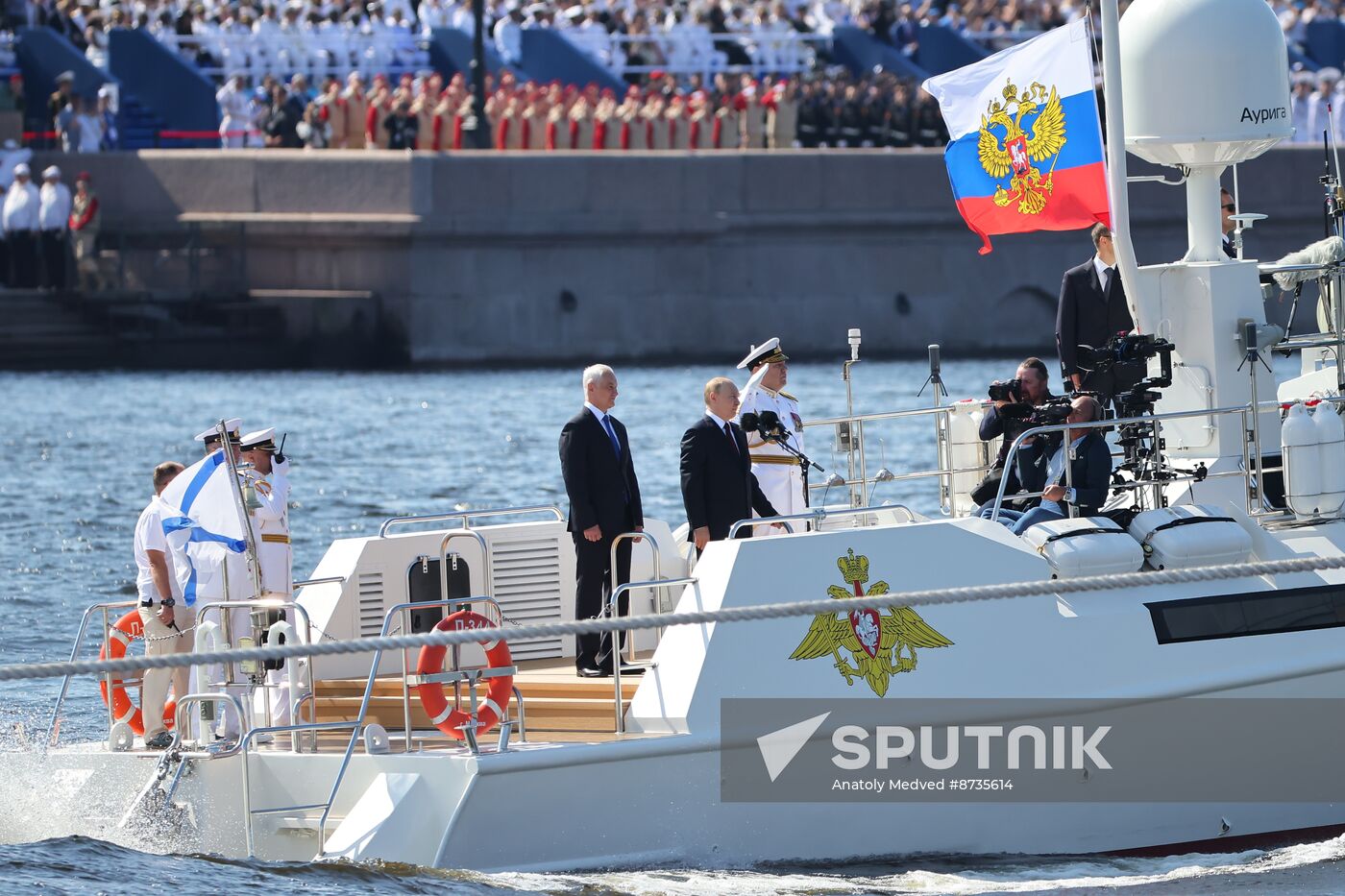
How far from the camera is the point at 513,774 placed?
952cm

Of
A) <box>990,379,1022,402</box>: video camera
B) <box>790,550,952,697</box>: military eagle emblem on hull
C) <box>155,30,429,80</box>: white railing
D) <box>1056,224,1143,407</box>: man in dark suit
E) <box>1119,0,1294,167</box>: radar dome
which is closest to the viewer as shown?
<box>790,550,952,697</box>: military eagle emblem on hull

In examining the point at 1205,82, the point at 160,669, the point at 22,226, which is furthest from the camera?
the point at 22,226

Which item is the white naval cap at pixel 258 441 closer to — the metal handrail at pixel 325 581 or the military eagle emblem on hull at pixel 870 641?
the metal handrail at pixel 325 581

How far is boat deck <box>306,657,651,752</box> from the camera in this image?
33.3 feet

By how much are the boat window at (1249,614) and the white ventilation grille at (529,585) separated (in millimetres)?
3102

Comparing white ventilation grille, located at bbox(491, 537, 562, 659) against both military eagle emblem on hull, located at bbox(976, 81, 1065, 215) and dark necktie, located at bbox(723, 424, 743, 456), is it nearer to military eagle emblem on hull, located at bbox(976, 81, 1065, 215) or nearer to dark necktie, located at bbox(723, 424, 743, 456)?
dark necktie, located at bbox(723, 424, 743, 456)

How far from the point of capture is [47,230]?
33094 mm

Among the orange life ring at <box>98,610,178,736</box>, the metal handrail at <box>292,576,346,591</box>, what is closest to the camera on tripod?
the metal handrail at <box>292,576,346,591</box>

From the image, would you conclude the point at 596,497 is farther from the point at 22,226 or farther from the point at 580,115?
the point at 22,226

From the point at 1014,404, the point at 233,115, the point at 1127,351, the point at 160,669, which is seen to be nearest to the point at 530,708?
the point at 160,669

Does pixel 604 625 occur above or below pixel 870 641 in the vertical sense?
above

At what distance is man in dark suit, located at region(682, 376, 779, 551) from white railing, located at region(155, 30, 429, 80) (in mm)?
25700

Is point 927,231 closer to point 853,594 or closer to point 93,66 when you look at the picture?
point 93,66

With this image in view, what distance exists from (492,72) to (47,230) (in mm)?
7481
